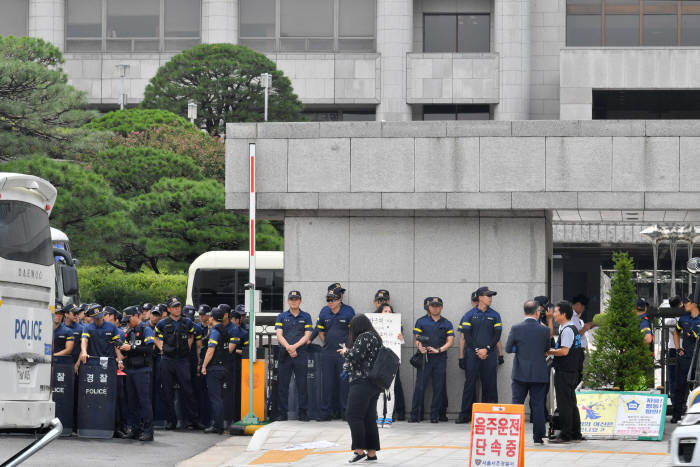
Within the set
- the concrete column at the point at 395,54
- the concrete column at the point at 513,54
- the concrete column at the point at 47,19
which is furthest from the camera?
the concrete column at the point at 47,19

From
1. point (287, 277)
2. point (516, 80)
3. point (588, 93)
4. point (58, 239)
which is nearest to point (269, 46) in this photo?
point (516, 80)

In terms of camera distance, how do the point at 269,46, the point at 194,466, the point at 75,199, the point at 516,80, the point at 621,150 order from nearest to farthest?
the point at 194,466
the point at 621,150
the point at 75,199
the point at 516,80
the point at 269,46

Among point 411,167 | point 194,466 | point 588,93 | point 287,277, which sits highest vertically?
point 588,93

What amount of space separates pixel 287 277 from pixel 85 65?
4144cm

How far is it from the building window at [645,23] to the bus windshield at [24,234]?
41938 mm

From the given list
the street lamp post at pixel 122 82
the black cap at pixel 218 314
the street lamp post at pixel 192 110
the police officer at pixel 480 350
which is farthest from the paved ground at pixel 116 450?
the street lamp post at pixel 122 82

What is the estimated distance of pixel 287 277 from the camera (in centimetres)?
1845

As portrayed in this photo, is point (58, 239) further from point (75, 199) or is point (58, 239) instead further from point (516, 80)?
point (516, 80)

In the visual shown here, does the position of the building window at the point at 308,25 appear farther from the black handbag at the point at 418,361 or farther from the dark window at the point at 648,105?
the black handbag at the point at 418,361

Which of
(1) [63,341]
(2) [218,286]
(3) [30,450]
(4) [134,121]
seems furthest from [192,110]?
(3) [30,450]

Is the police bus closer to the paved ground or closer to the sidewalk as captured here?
the paved ground

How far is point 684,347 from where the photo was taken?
58.3ft

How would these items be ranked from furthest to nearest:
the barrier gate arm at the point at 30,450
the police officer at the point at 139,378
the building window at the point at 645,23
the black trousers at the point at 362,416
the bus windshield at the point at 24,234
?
the building window at the point at 645,23
the police officer at the point at 139,378
the black trousers at the point at 362,416
the bus windshield at the point at 24,234
the barrier gate arm at the point at 30,450

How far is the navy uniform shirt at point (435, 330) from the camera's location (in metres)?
17.6
